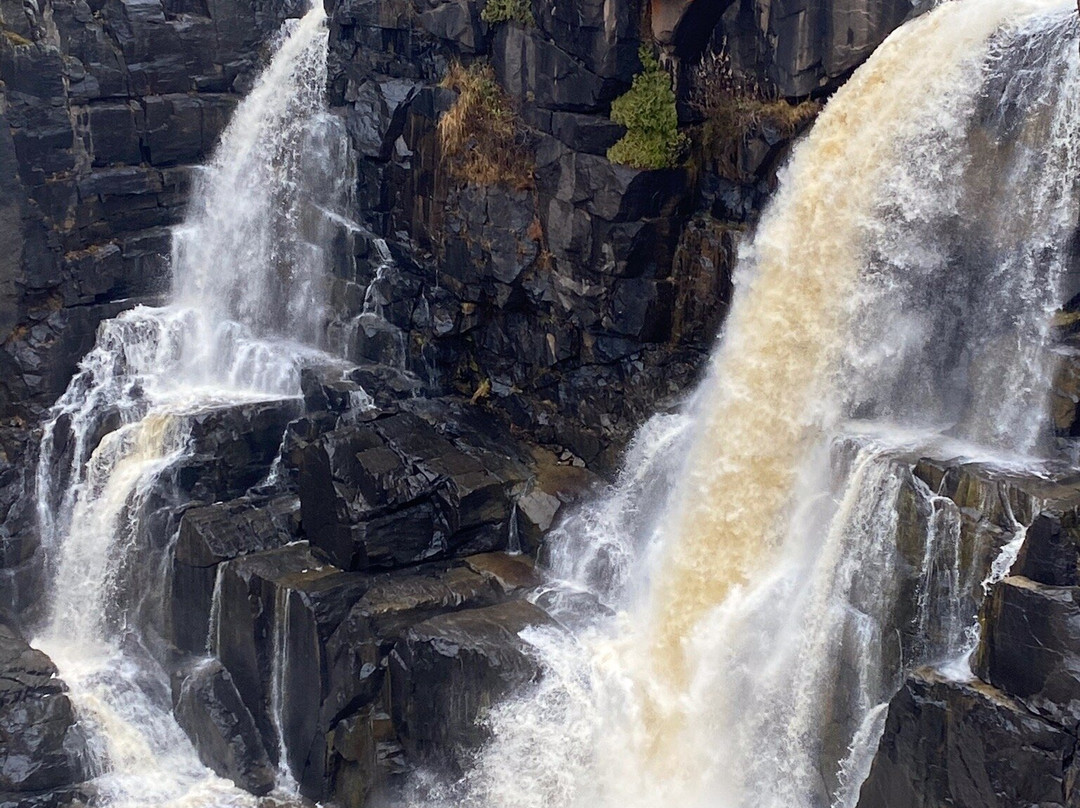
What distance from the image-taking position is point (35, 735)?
2492cm

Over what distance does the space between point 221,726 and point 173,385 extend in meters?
9.20

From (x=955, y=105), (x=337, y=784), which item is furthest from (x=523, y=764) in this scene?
(x=955, y=105)

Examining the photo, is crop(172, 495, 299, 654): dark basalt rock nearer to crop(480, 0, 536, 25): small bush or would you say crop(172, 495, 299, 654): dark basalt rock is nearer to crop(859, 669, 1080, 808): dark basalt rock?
crop(480, 0, 536, 25): small bush

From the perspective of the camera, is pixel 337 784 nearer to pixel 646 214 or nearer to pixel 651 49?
pixel 646 214

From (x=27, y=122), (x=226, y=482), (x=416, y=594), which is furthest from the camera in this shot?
(x=27, y=122)

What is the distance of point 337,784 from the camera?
951 inches

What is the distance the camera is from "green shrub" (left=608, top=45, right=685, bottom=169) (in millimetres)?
25578

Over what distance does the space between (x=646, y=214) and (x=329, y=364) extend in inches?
332

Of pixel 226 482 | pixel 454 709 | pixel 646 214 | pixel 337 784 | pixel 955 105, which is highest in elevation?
pixel 955 105

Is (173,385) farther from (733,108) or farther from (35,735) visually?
(733,108)

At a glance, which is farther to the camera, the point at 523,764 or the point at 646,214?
the point at 646,214

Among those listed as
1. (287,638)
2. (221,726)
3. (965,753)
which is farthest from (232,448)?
(965,753)

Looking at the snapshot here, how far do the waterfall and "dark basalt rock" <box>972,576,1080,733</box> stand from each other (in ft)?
2.91

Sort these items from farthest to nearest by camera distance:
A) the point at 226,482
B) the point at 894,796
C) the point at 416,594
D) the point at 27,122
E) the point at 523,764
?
the point at 27,122, the point at 226,482, the point at 416,594, the point at 523,764, the point at 894,796
